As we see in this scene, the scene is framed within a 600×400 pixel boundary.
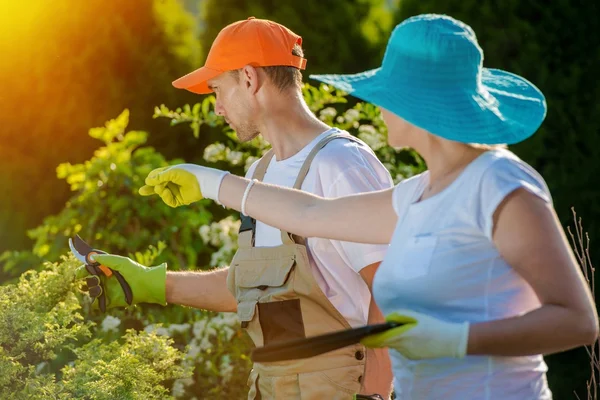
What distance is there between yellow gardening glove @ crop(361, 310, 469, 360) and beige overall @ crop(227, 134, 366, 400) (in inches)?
30.4

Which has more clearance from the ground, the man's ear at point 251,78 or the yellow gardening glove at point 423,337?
the man's ear at point 251,78

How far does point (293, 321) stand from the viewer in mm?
2654

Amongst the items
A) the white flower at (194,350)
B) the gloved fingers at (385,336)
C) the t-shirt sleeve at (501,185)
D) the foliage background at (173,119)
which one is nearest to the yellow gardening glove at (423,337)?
the gloved fingers at (385,336)

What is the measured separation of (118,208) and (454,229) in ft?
11.8

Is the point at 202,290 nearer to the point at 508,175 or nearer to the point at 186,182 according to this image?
the point at 186,182

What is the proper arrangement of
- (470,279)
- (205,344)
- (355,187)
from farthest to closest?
(205,344) < (355,187) < (470,279)

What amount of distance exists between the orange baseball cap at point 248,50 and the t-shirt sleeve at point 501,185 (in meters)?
1.25

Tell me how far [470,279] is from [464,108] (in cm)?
35

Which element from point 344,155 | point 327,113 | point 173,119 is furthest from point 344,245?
point 173,119

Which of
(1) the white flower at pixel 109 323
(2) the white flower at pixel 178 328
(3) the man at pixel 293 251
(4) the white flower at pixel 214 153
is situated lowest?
(2) the white flower at pixel 178 328

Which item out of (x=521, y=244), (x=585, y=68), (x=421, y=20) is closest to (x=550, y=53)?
(x=585, y=68)

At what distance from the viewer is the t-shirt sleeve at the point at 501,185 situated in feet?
5.93

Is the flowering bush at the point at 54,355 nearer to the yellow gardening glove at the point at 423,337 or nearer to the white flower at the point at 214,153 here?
the yellow gardening glove at the point at 423,337

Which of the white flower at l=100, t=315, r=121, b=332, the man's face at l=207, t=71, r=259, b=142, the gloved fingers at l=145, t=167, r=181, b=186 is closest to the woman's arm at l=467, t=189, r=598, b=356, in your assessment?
the gloved fingers at l=145, t=167, r=181, b=186
